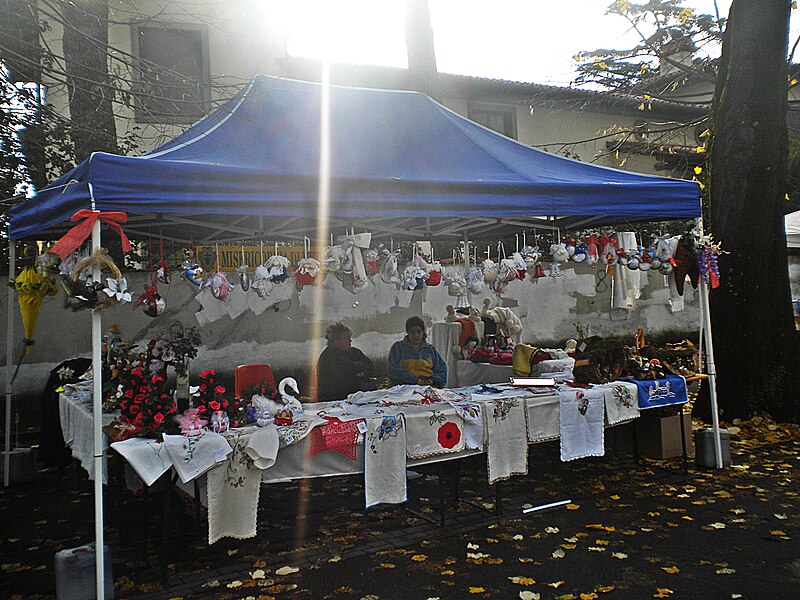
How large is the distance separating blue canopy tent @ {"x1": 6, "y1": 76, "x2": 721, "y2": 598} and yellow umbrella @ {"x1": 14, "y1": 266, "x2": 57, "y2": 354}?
0.46 m

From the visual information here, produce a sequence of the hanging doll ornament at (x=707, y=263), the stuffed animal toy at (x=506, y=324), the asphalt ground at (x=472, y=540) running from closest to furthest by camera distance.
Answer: the asphalt ground at (x=472, y=540) < the hanging doll ornament at (x=707, y=263) < the stuffed animal toy at (x=506, y=324)

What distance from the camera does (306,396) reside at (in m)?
9.88

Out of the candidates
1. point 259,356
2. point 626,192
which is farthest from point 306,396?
point 626,192

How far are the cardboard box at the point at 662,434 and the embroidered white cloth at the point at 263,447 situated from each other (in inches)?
141

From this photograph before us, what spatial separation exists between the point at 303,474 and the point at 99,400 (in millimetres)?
1302

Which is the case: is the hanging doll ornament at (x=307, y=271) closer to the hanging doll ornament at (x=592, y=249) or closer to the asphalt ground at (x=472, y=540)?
the asphalt ground at (x=472, y=540)

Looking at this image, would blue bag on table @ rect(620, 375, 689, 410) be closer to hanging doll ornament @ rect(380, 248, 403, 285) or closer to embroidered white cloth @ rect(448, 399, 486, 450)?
embroidered white cloth @ rect(448, 399, 486, 450)

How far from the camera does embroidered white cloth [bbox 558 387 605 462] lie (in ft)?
17.2

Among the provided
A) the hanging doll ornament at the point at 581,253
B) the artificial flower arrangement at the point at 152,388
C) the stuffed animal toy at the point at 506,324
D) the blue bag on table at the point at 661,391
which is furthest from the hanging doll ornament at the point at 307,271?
the stuffed animal toy at the point at 506,324

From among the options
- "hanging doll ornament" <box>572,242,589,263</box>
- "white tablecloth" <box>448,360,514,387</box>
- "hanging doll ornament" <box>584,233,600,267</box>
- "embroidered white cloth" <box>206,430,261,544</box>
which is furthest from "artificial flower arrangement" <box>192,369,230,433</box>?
"white tablecloth" <box>448,360,514,387</box>

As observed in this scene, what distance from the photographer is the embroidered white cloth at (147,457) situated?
3803 mm

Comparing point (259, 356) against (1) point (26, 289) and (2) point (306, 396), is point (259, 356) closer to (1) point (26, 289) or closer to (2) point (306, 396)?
→ (2) point (306, 396)

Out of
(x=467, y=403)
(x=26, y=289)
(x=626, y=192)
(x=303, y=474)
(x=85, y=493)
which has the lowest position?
(x=85, y=493)

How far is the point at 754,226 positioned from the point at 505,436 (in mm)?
4398
